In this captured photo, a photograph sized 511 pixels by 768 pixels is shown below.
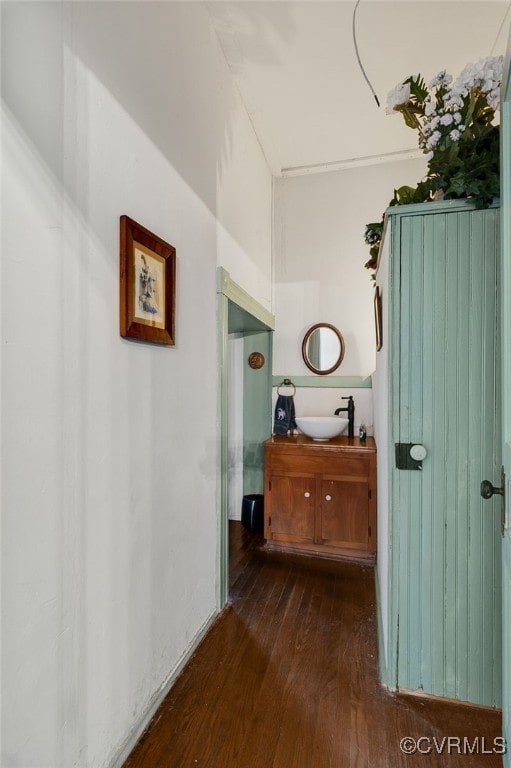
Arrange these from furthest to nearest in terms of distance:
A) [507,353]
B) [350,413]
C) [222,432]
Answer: [350,413] < [222,432] < [507,353]

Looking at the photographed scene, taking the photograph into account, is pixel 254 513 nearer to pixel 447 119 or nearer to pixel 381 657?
pixel 381 657

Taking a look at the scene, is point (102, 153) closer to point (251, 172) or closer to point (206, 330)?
point (206, 330)

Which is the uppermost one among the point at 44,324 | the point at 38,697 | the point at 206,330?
the point at 206,330

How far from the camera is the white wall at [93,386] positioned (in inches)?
36.1

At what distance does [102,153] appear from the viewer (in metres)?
1.20

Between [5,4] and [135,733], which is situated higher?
[5,4]

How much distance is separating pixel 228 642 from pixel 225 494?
74cm

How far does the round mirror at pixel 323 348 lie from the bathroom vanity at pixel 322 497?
2.40 feet

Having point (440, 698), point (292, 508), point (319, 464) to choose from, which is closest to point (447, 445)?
point (440, 698)

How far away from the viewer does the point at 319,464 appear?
2879 millimetres

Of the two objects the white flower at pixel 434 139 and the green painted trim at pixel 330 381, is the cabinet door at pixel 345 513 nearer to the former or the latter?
the green painted trim at pixel 330 381

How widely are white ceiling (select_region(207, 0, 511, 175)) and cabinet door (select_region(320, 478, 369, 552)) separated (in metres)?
2.68

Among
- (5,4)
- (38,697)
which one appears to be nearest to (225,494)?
(38,697)

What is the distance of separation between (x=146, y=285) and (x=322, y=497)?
2.11m
